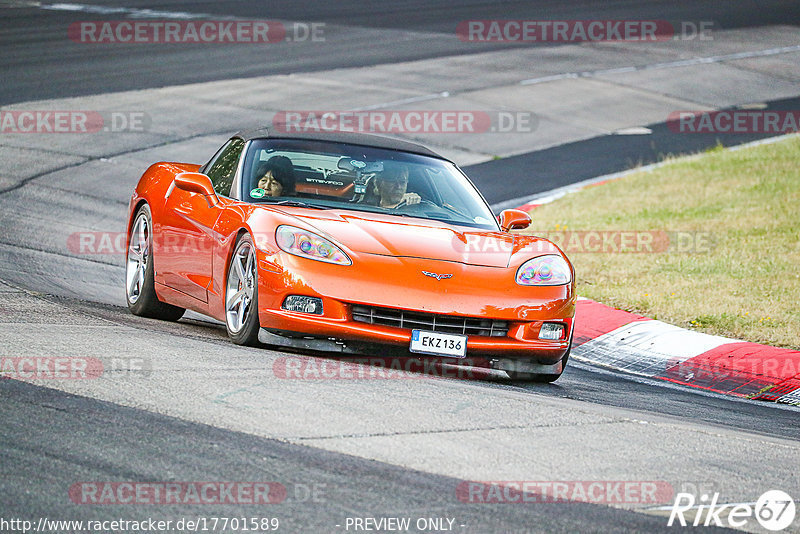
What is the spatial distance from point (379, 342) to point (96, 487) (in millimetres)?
2805

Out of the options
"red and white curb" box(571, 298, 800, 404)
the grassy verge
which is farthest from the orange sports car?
the grassy verge

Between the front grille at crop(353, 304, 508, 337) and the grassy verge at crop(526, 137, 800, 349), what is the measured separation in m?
3.07

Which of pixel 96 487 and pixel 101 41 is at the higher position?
pixel 101 41

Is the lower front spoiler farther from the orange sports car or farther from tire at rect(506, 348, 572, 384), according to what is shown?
tire at rect(506, 348, 572, 384)

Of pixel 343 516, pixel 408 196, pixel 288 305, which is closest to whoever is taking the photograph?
pixel 343 516

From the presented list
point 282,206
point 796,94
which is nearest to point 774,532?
point 282,206

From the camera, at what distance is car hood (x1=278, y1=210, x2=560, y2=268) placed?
720cm

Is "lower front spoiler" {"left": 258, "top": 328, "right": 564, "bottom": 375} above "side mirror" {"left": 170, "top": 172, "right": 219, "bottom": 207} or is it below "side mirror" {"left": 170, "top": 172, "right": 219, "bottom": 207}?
below

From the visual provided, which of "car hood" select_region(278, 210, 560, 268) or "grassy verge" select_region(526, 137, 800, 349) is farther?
"grassy verge" select_region(526, 137, 800, 349)

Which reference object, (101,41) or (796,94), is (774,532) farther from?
(101,41)

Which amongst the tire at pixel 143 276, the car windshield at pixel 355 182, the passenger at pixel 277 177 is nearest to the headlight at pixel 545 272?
the car windshield at pixel 355 182

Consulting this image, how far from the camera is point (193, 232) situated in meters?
8.16

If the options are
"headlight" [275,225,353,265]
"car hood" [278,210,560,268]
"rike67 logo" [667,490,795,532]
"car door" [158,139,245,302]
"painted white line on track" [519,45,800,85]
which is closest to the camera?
"rike67 logo" [667,490,795,532]

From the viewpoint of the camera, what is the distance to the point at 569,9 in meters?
32.5
